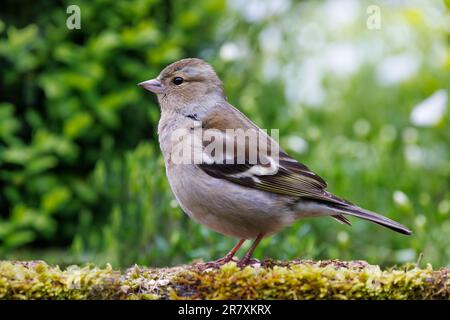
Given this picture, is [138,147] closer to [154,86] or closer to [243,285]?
[154,86]

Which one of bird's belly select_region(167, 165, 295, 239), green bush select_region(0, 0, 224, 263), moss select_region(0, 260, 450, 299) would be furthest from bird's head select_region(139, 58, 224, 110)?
moss select_region(0, 260, 450, 299)

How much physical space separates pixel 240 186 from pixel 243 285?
1.09m

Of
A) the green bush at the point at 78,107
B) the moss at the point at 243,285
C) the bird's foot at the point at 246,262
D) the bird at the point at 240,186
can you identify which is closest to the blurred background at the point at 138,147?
the green bush at the point at 78,107

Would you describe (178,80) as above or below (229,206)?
above

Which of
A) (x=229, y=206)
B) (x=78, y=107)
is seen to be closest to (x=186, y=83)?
(x=229, y=206)

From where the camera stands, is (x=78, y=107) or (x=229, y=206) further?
(x=78, y=107)

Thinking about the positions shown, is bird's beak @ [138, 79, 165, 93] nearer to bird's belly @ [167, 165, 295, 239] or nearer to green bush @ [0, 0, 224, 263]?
→ bird's belly @ [167, 165, 295, 239]

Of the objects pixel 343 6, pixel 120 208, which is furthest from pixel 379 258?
pixel 343 6

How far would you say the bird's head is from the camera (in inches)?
189

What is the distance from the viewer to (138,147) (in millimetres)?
6676

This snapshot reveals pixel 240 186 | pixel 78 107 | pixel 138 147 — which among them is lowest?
pixel 240 186

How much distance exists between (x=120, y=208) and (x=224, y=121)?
2.31 meters
